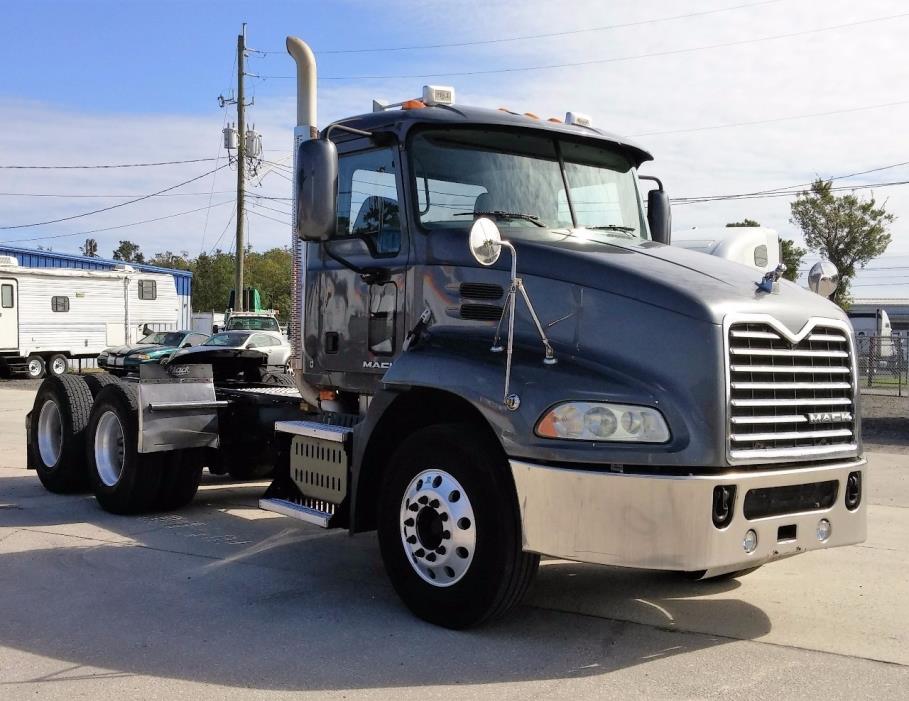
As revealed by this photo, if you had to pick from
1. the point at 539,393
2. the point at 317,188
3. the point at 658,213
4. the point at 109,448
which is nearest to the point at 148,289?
the point at 109,448

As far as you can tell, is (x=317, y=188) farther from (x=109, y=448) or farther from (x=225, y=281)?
(x=225, y=281)

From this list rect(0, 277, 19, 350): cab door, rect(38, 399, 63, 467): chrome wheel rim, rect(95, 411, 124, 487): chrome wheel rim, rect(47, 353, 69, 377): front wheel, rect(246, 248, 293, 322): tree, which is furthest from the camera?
rect(246, 248, 293, 322): tree

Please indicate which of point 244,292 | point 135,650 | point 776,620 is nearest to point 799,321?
point 776,620

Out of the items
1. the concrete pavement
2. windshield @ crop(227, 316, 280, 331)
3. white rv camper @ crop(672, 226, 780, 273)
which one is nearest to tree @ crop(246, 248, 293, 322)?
windshield @ crop(227, 316, 280, 331)

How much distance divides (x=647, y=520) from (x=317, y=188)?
2620 millimetres

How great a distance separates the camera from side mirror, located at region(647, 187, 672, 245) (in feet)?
22.7

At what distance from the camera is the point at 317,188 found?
5723mm

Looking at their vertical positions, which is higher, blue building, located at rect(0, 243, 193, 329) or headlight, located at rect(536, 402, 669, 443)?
blue building, located at rect(0, 243, 193, 329)

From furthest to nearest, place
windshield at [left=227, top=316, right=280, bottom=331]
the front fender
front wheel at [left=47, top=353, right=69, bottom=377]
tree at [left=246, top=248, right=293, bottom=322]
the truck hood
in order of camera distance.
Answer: tree at [left=246, top=248, right=293, bottom=322] → windshield at [left=227, top=316, right=280, bottom=331] → front wheel at [left=47, top=353, right=69, bottom=377] → the truck hood → the front fender

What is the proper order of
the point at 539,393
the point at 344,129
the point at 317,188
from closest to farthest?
the point at 539,393, the point at 317,188, the point at 344,129

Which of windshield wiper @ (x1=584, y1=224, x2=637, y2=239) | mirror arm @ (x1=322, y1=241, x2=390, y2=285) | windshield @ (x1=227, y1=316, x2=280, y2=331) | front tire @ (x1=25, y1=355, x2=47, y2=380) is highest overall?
windshield wiper @ (x1=584, y1=224, x2=637, y2=239)

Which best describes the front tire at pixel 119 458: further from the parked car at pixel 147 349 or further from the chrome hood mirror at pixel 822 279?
the parked car at pixel 147 349

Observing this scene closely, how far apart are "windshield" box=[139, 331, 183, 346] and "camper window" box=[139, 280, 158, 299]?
220 centimetres

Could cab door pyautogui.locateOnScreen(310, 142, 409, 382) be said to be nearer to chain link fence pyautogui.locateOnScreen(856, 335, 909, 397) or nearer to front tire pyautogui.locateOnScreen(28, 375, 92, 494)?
front tire pyautogui.locateOnScreen(28, 375, 92, 494)
